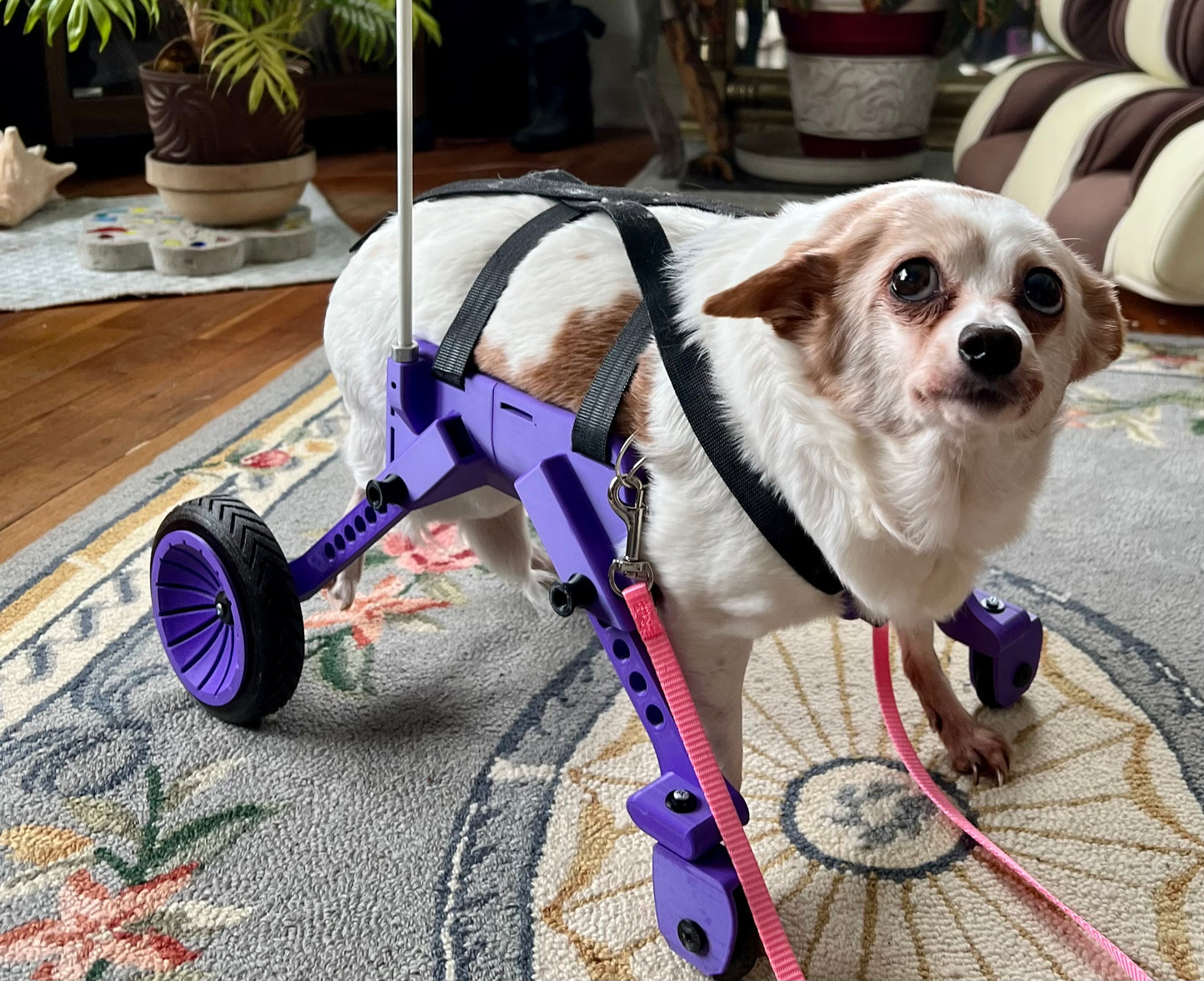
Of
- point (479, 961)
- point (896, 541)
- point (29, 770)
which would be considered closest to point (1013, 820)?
point (896, 541)

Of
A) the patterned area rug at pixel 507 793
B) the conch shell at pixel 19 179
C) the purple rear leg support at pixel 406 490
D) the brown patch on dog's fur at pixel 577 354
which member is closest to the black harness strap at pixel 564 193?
the brown patch on dog's fur at pixel 577 354

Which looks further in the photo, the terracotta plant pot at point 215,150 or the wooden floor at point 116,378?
the terracotta plant pot at point 215,150

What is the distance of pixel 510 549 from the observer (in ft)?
4.27

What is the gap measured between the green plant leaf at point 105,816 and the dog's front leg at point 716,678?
477mm

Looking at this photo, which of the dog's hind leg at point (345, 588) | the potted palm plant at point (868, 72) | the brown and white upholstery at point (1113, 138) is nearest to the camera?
the dog's hind leg at point (345, 588)

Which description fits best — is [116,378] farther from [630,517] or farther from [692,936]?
[692,936]

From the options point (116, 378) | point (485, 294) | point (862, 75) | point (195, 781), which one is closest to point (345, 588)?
point (195, 781)

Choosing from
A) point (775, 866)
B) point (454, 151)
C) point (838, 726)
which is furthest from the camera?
point (454, 151)

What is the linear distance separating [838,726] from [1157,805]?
278 mm

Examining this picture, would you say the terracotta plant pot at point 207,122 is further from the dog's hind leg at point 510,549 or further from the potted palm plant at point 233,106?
the dog's hind leg at point 510,549

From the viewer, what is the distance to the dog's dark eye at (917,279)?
0.74 metres

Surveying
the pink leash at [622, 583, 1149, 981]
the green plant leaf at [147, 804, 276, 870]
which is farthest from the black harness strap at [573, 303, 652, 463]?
the green plant leaf at [147, 804, 276, 870]

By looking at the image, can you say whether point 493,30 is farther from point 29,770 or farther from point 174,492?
point 29,770

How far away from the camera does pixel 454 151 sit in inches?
147
